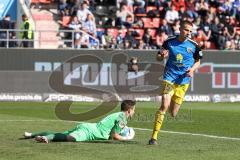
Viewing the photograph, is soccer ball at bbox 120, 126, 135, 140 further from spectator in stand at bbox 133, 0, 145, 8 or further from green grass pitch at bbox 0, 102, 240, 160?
spectator in stand at bbox 133, 0, 145, 8

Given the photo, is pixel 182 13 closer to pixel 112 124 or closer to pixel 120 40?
pixel 120 40

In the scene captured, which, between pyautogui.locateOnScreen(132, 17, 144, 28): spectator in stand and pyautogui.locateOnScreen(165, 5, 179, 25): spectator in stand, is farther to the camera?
pyautogui.locateOnScreen(165, 5, 179, 25): spectator in stand

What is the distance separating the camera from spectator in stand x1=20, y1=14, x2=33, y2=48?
3153 cm

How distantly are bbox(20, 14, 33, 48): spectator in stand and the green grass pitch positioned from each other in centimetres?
811

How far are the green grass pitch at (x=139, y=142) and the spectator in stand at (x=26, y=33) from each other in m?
8.11

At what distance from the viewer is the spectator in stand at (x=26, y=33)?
31531 millimetres

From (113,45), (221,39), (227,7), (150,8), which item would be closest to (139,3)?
(150,8)

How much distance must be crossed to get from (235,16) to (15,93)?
13765mm

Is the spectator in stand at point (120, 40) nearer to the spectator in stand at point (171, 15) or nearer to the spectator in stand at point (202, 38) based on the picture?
the spectator in stand at point (171, 15)

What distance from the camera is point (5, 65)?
31344 mm

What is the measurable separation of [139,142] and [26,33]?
18.8 metres

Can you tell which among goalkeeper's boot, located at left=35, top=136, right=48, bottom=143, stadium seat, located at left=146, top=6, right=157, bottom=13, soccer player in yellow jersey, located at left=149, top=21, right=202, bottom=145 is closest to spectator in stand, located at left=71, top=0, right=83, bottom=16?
stadium seat, located at left=146, top=6, right=157, bottom=13

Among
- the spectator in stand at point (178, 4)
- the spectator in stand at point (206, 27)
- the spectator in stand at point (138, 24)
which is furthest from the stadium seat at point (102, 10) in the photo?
the spectator in stand at point (206, 27)

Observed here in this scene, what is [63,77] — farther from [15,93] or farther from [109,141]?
[109,141]
